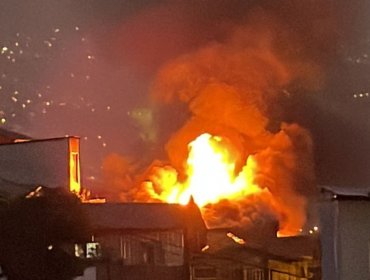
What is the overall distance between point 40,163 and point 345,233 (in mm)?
9597

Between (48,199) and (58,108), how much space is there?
3187cm

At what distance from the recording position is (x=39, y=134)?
1718 inches

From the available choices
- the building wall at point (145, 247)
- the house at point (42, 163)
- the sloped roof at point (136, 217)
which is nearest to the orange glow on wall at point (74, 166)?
→ the house at point (42, 163)

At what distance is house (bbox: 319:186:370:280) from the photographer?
14070 millimetres

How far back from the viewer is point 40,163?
21547mm

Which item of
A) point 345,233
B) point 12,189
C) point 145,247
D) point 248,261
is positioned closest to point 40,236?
point 12,189

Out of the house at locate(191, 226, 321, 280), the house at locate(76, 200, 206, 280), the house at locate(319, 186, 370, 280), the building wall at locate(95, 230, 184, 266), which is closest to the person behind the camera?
the house at locate(319, 186, 370, 280)

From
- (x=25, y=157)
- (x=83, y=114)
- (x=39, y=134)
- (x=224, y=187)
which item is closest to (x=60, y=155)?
(x=25, y=157)

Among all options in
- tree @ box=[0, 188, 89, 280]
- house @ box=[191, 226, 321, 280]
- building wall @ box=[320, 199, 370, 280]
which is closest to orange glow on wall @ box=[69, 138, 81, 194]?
house @ box=[191, 226, 321, 280]

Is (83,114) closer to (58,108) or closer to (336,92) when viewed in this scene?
(58,108)

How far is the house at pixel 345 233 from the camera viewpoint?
14070mm

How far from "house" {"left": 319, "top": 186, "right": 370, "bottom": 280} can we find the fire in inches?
708

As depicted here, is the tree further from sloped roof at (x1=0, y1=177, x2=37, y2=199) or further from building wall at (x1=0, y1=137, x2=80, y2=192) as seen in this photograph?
building wall at (x1=0, y1=137, x2=80, y2=192)

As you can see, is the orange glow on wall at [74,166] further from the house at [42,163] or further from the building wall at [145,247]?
the building wall at [145,247]
